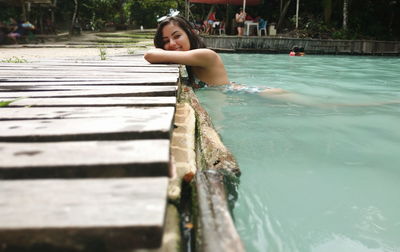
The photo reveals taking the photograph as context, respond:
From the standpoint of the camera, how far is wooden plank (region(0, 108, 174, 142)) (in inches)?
47.5

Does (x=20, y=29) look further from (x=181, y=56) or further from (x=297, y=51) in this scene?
(x=181, y=56)

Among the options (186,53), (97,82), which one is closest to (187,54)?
(186,53)

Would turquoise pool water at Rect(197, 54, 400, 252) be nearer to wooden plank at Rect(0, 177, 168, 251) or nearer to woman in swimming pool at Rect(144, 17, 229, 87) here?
woman in swimming pool at Rect(144, 17, 229, 87)

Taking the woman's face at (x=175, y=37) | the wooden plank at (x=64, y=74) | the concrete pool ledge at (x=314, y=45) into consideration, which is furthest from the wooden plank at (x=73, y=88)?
the concrete pool ledge at (x=314, y=45)

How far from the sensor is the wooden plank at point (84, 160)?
95cm

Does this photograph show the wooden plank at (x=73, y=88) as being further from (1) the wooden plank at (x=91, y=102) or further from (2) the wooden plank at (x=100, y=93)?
(1) the wooden plank at (x=91, y=102)

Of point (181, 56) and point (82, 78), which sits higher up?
point (181, 56)

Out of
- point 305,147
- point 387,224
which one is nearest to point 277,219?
point 387,224

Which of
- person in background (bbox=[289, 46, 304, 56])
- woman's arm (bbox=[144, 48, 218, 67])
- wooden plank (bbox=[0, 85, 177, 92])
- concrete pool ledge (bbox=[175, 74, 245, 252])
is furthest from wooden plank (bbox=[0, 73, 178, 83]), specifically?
person in background (bbox=[289, 46, 304, 56])

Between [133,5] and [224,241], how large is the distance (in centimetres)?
3171

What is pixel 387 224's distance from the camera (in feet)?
5.36

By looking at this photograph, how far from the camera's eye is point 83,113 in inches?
62.3

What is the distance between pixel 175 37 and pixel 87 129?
3.22 metres

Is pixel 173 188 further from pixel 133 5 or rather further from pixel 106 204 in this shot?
pixel 133 5
